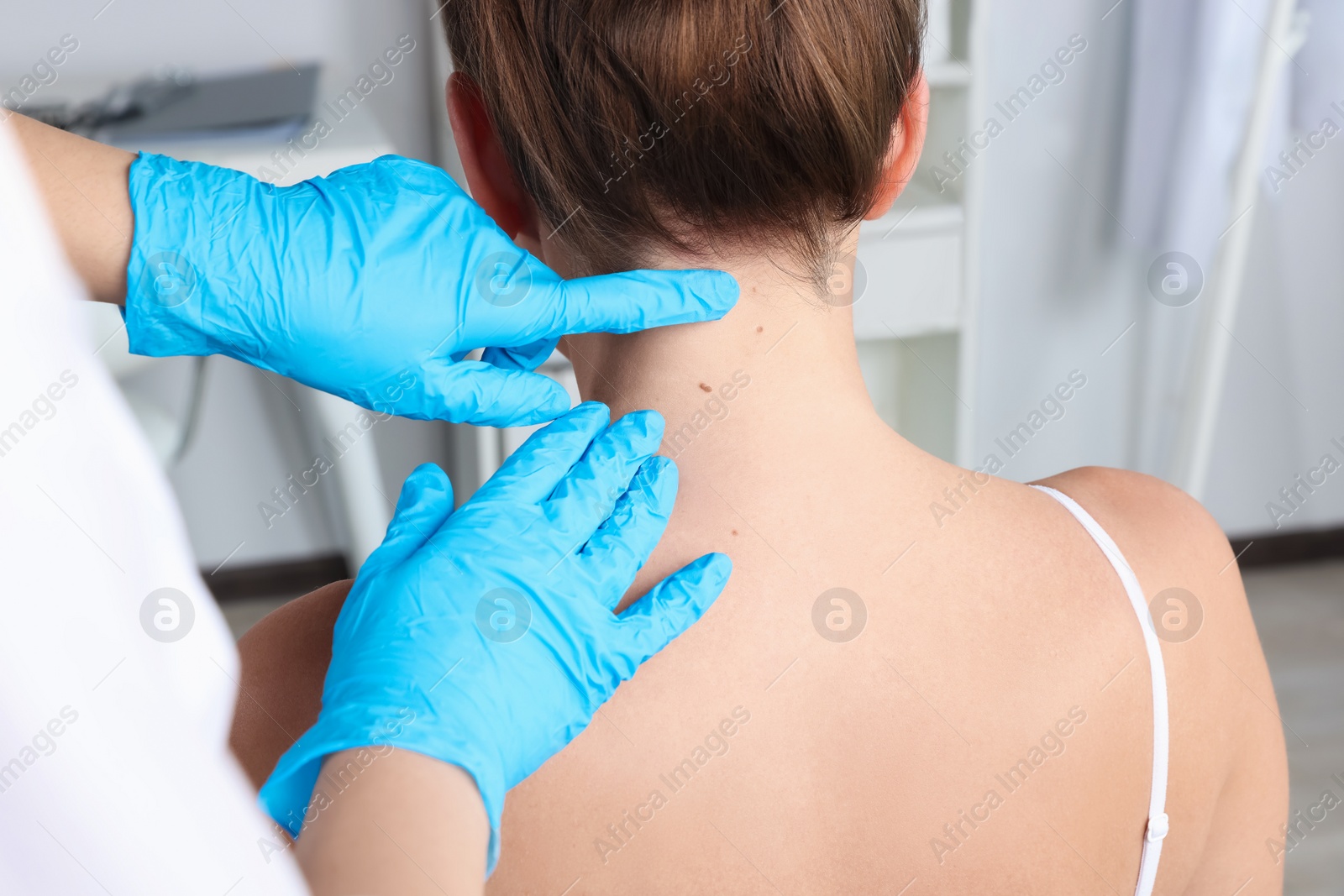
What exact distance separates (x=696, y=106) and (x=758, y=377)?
201mm

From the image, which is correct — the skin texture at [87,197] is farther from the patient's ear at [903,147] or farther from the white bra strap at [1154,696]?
the white bra strap at [1154,696]

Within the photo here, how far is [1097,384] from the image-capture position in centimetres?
249

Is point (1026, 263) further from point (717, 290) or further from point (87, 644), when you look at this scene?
point (87, 644)

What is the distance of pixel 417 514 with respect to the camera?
2.74 feet

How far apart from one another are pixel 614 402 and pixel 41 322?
441 mm

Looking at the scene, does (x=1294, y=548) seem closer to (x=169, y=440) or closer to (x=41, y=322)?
(x=169, y=440)

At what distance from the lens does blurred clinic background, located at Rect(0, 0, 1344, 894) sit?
1.80 m

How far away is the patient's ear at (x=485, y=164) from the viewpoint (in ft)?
2.51

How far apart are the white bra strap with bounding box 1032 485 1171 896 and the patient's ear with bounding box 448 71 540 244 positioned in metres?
0.50

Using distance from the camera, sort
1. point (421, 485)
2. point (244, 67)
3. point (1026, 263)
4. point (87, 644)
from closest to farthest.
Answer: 1. point (87, 644)
2. point (421, 485)
3. point (244, 67)
4. point (1026, 263)

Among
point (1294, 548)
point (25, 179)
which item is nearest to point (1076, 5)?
point (1294, 548)

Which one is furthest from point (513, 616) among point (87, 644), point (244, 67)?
point (244, 67)

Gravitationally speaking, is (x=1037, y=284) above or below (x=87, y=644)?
below

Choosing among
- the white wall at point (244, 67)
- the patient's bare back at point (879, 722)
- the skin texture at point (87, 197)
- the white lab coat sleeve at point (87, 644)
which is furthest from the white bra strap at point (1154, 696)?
the white wall at point (244, 67)
